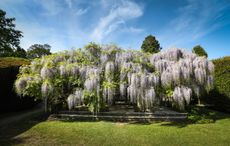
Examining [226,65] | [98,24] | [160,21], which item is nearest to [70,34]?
[98,24]

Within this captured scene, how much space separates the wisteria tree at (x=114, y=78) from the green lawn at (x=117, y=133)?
1.29m

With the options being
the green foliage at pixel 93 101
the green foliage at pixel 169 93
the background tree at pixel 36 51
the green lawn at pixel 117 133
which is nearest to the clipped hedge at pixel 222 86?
the green lawn at pixel 117 133

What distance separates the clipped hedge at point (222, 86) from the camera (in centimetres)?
1119

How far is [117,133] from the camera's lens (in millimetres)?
6953

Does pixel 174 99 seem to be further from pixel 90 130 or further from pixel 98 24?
pixel 98 24

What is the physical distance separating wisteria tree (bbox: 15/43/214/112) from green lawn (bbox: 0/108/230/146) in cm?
129

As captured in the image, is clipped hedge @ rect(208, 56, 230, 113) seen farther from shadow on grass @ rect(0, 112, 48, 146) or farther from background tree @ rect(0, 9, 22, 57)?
background tree @ rect(0, 9, 22, 57)

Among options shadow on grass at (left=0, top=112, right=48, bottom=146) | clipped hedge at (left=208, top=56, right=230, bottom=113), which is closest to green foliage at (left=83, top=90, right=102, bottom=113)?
shadow on grass at (left=0, top=112, right=48, bottom=146)

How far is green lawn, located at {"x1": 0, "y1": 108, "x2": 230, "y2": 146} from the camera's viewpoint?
602 cm

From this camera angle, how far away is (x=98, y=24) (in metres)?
11.2

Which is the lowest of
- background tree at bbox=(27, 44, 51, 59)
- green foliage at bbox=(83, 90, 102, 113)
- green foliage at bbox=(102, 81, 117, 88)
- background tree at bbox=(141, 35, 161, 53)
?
green foliage at bbox=(83, 90, 102, 113)

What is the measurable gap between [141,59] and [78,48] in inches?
137

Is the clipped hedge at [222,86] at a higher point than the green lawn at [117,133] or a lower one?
higher

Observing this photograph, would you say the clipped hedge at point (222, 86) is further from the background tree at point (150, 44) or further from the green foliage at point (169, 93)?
the background tree at point (150, 44)
